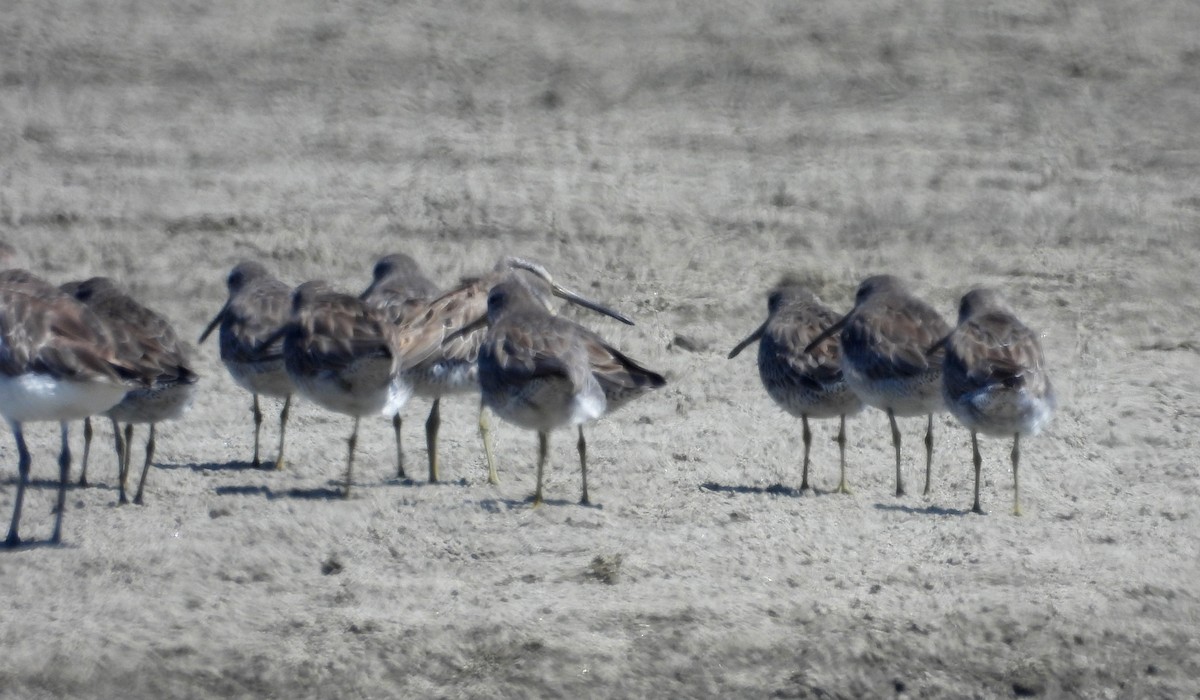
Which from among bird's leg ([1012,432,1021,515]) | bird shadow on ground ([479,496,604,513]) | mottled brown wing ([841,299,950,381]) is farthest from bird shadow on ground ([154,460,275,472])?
bird's leg ([1012,432,1021,515])

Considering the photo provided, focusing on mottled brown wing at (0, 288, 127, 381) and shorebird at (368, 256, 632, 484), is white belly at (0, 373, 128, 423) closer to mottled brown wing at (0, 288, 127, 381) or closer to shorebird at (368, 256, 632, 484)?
mottled brown wing at (0, 288, 127, 381)

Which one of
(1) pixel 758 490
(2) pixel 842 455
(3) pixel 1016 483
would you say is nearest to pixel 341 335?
(1) pixel 758 490

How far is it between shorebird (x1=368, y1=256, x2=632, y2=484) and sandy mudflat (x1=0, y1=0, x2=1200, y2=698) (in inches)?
14.1

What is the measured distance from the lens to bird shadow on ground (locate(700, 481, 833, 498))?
11.5 meters

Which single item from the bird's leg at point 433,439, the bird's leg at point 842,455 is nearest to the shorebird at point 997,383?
the bird's leg at point 842,455

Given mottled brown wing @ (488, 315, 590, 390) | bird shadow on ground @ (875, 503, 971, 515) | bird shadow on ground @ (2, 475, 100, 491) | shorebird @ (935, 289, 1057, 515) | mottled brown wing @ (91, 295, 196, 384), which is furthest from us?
bird shadow on ground @ (2, 475, 100, 491)

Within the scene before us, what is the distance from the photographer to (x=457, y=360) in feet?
40.5

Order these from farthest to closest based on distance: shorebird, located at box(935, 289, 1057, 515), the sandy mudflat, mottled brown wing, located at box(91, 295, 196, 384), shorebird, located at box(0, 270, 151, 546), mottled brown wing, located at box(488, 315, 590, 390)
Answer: mottled brown wing, located at box(488, 315, 590, 390), shorebird, located at box(935, 289, 1057, 515), mottled brown wing, located at box(91, 295, 196, 384), the sandy mudflat, shorebird, located at box(0, 270, 151, 546)

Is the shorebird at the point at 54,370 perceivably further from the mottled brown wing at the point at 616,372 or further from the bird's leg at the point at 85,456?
the mottled brown wing at the point at 616,372

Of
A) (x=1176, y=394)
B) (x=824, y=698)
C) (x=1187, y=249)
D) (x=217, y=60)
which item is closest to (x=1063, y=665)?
(x=824, y=698)

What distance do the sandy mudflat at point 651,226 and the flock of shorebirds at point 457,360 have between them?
48cm

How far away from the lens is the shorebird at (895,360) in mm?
11555

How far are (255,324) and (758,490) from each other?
3.45 m

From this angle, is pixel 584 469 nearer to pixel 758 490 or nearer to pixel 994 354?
pixel 758 490
